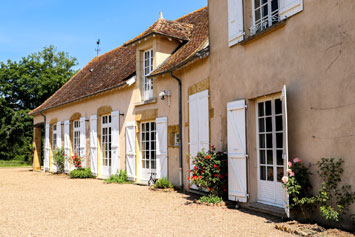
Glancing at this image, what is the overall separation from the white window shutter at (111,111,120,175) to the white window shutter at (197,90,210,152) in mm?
4470

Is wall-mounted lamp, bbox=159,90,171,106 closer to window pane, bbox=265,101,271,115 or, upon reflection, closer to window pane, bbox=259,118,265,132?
window pane, bbox=259,118,265,132

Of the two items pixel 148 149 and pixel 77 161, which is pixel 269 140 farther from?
pixel 77 161

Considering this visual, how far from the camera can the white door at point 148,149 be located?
415 inches

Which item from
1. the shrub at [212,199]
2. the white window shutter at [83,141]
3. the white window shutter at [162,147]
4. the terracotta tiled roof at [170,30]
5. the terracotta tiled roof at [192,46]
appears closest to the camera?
the shrub at [212,199]

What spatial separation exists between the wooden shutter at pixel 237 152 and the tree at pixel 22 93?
24.9 metres

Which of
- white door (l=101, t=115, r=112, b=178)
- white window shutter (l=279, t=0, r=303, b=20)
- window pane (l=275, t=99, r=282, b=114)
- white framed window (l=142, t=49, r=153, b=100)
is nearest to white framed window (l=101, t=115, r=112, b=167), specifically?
white door (l=101, t=115, r=112, b=178)

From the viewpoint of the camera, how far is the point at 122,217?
601 cm

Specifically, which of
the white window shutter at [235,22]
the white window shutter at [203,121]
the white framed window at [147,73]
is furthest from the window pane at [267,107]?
the white framed window at [147,73]

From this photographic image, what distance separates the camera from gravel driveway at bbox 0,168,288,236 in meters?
5.00

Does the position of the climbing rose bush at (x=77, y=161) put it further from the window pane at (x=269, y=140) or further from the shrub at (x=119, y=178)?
the window pane at (x=269, y=140)

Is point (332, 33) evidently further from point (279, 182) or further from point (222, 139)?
point (222, 139)

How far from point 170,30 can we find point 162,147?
11.7 feet

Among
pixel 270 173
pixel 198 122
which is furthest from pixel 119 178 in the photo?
pixel 270 173

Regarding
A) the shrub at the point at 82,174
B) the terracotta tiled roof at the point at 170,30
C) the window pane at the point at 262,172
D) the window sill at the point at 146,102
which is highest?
the terracotta tiled roof at the point at 170,30
